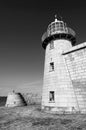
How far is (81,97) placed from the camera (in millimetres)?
11758

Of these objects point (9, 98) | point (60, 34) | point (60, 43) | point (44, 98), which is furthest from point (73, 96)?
point (9, 98)

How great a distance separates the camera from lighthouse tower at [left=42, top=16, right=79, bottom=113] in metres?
12.4

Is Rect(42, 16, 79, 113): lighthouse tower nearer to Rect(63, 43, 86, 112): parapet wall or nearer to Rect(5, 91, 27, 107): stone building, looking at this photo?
Rect(63, 43, 86, 112): parapet wall

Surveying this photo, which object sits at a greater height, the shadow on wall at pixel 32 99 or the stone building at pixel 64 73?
the stone building at pixel 64 73

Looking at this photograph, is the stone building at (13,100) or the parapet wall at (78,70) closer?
the parapet wall at (78,70)

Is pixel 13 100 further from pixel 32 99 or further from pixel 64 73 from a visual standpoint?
pixel 64 73

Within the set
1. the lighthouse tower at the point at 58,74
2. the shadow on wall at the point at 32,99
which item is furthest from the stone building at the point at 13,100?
the lighthouse tower at the point at 58,74

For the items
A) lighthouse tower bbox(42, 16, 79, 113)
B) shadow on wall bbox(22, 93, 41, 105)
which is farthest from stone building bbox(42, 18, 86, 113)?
shadow on wall bbox(22, 93, 41, 105)

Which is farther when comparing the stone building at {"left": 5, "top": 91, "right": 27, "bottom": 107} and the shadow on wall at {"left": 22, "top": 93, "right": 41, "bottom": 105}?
the shadow on wall at {"left": 22, "top": 93, "right": 41, "bottom": 105}

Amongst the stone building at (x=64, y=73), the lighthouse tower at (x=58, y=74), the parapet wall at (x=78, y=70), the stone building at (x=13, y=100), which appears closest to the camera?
the parapet wall at (x=78, y=70)

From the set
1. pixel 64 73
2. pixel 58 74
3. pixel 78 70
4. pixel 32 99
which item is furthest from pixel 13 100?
pixel 78 70

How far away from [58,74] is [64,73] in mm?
858

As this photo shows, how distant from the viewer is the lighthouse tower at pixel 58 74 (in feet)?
40.8

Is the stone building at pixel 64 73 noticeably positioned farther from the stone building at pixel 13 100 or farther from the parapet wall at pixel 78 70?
the stone building at pixel 13 100
